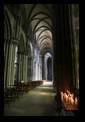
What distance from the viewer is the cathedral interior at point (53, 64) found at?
6587 mm

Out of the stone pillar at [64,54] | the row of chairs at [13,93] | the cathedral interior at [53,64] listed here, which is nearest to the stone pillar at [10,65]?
the cathedral interior at [53,64]

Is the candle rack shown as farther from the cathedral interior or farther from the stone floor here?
the stone floor

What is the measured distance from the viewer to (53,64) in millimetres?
18766

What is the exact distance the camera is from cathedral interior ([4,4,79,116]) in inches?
259

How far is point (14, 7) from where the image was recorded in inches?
631

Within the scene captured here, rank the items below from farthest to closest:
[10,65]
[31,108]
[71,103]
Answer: [10,65]
[31,108]
[71,103]

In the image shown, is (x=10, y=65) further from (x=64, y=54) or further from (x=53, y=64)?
(x=64, y=54)

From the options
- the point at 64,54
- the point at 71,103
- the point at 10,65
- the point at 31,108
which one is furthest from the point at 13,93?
the point at 10,65

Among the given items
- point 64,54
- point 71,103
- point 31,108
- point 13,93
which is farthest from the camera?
point 13,93

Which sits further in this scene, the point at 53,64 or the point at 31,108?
the point at 53,64

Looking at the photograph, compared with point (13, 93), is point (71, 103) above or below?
above

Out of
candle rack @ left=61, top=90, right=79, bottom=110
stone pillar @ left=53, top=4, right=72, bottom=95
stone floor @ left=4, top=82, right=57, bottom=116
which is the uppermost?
stone pillar @ left=53, top=4, right=72, bottom=95

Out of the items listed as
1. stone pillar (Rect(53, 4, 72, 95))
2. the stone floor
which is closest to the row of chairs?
the stone floor
